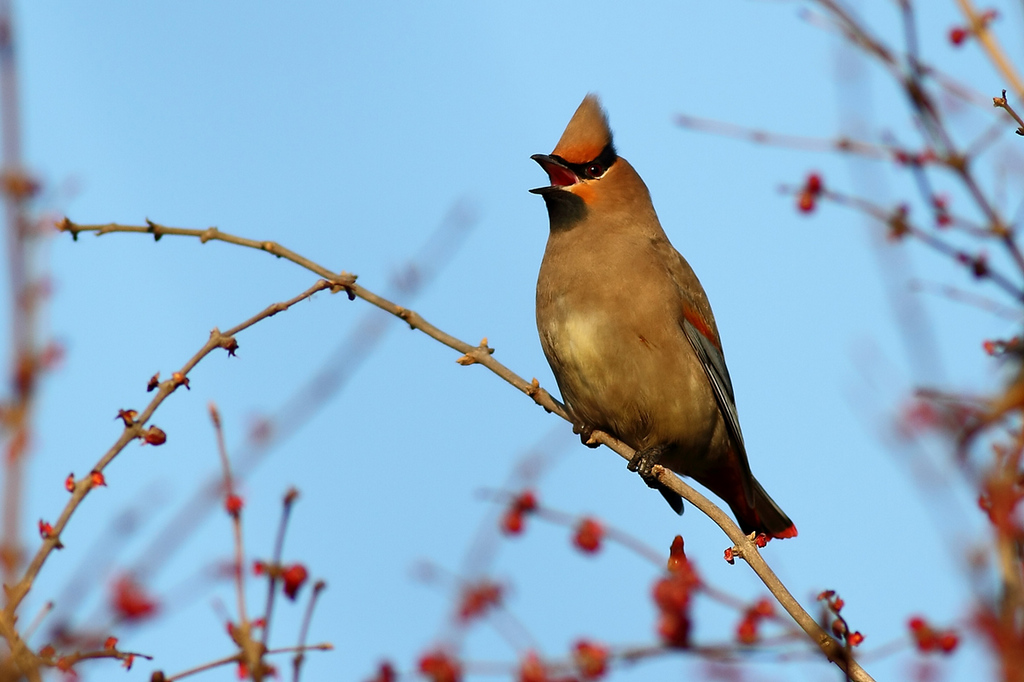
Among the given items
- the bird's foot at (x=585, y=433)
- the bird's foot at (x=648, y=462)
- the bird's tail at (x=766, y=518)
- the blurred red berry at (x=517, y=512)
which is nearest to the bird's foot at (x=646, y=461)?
the bird's foot at (x=648, y=462)

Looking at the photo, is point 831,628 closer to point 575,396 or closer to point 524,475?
point 524,475

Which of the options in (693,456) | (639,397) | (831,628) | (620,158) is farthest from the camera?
(620,158)

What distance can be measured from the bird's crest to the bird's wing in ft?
2.89

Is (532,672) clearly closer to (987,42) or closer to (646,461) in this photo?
(987,42)

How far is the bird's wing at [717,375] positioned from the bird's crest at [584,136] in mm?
880

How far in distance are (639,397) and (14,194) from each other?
10.9ft

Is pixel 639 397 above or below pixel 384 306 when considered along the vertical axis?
above

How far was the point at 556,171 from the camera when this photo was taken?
5.50 m

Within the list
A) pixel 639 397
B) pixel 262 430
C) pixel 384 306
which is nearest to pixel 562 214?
pixel 639 397

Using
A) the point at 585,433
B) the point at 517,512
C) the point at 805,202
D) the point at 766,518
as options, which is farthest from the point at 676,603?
the point at 766,518

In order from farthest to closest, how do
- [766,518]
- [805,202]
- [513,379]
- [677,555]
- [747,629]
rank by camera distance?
1. [766,518]
2. [805,202]
3. [513,379]
4. [677,555]
5. [747,629]

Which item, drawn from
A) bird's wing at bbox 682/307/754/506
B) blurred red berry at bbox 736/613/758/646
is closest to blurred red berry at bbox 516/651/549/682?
blurred red berry at bbox 736/613/758/646

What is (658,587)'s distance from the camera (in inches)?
85.9

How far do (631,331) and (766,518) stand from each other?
48.9 inches
